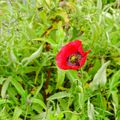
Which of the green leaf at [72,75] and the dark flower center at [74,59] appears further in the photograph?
the green leaf at [72,75]

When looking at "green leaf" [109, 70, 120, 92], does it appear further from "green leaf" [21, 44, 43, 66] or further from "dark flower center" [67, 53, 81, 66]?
"green leaf" [21, 44, 43, 66]

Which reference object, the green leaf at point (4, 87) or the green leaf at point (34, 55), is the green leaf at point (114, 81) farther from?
the green leaf at point (4, 87)

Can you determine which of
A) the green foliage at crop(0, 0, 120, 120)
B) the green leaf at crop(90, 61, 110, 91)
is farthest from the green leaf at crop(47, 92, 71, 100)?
the green leaf at crop(90, 61, 110, 91)

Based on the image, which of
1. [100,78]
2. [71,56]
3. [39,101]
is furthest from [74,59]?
[39,101]

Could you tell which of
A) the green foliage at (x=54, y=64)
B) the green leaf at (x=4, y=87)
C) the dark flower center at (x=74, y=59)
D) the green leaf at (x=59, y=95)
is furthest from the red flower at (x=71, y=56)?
the green leaf at (x=4, y=87)

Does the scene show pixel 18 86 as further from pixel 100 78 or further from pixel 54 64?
pixel 100 78

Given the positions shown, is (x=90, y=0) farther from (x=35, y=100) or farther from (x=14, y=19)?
(x=35, y=100)
